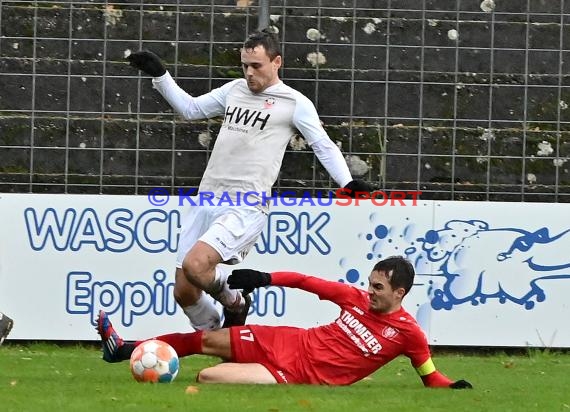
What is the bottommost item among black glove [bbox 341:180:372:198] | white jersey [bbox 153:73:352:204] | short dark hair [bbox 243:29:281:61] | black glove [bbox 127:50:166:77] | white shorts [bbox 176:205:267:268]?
white shorts [bbox 176:205:267:268]

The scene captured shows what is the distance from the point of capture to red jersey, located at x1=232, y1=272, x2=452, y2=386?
7949mm

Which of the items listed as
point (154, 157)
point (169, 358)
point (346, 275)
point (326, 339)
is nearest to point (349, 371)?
point (326, 339)

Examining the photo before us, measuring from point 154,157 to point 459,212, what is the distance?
264 centimetres

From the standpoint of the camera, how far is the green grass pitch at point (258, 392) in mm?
6840

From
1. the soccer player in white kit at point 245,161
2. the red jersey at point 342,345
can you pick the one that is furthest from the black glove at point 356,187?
the red jersey at point 342,345

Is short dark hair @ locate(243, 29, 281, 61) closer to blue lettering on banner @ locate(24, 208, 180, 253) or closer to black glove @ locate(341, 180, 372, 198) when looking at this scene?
black glove @ locate(341, 180, 372, 198)

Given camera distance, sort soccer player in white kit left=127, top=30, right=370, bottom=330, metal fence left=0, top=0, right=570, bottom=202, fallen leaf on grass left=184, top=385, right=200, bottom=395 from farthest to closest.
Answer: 1. metal fence left=0, top=0, right=570, bottom=202
2. soccer player in white kit left=127, top=30, right=370, bottom=330
3. fallen leaf on grass left=184, top=385, right=200, bottom=395

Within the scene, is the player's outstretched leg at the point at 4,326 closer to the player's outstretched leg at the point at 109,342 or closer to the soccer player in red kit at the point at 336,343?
the player's outstretched leg at the point at 109,342

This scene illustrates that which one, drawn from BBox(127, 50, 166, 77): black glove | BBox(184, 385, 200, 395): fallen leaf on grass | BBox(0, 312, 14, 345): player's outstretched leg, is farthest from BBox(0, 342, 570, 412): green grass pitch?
BBox(127, 50, 166, 77): black glove

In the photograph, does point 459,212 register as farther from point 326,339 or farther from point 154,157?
point 326,339

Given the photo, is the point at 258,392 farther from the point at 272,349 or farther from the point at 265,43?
the point at 265,43

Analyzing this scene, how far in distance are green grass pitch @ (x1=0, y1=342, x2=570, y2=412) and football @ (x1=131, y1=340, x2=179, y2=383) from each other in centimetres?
9

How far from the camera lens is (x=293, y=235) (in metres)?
11.5

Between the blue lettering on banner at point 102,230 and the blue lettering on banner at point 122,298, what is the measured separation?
0.25m
